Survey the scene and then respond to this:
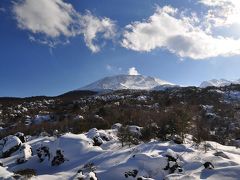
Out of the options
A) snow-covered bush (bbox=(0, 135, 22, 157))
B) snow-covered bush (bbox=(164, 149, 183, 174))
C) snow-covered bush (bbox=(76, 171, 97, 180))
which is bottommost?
snow-covered bush (bbox=(76, 171, 97, 180))

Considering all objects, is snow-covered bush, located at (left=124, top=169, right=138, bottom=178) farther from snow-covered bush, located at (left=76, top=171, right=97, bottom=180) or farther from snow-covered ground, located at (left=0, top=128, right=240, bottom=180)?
snow-covered bush, located at (left=76, top=171, right=97, bottom=180)

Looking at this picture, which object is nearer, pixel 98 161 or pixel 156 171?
pixel 156 171

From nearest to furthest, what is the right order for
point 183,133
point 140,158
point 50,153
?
1. point 140,158
2. point 50,153
3. point 183,133

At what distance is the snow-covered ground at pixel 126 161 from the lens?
10199 mm

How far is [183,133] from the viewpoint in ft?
46.7

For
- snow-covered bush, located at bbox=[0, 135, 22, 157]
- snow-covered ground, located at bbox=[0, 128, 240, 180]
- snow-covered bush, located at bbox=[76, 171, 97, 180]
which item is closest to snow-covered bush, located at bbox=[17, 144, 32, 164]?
snow-covered ground, located at bbox=[0, 128, 240, 180]

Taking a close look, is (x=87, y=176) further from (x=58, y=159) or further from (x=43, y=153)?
(x=43, y=153)

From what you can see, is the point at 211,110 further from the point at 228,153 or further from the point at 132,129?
the point at 228,153

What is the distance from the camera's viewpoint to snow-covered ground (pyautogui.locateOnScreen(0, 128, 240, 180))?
33.5 feet

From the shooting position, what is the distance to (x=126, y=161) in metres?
11.1

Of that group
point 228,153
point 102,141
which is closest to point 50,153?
point 102,141

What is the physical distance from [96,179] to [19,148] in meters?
6.50

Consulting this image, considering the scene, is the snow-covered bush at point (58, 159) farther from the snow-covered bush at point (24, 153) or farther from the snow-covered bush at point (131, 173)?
the snow-covered bush at point (131, 173)

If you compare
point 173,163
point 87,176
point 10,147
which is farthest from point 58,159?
point 173,163
